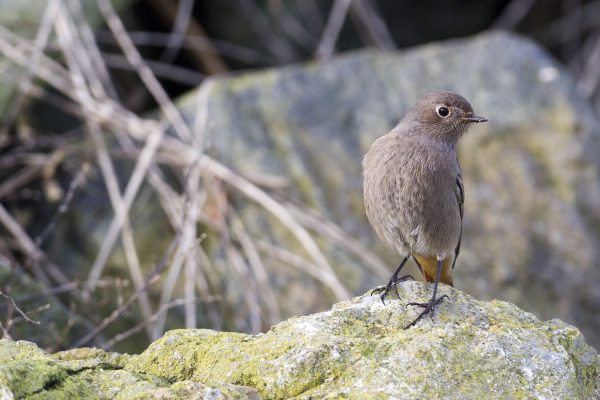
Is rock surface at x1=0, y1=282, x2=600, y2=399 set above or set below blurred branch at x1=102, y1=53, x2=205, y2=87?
below

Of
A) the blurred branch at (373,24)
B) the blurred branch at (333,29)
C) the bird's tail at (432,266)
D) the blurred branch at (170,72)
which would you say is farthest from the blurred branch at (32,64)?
the bird's tail at (432,266)

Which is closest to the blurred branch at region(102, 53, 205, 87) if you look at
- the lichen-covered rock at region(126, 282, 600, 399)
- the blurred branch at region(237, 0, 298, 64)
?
the blurred branch at region(237, 0, 298, 64)

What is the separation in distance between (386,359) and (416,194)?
4.87ft

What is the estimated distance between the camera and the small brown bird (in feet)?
13.8

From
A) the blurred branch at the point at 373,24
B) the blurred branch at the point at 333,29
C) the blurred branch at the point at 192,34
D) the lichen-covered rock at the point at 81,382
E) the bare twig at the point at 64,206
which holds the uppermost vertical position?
the blurred branch at the point at 192,34

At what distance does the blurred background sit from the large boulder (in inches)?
0.4

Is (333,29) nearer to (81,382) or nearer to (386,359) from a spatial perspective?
(386,359)

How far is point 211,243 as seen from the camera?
5891 mm

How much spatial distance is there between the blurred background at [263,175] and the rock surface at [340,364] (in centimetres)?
221

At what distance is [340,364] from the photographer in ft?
9.23

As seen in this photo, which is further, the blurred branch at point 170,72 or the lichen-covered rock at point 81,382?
the blurred branch at point 170,72

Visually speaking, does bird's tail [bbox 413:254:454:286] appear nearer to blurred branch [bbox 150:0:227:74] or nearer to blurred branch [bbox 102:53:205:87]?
blurred branch [bbox 102:53:205:87]

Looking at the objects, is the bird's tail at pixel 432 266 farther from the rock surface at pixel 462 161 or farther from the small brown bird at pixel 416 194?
the rock surface at pixel 462 161

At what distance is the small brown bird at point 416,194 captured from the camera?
166 inches
